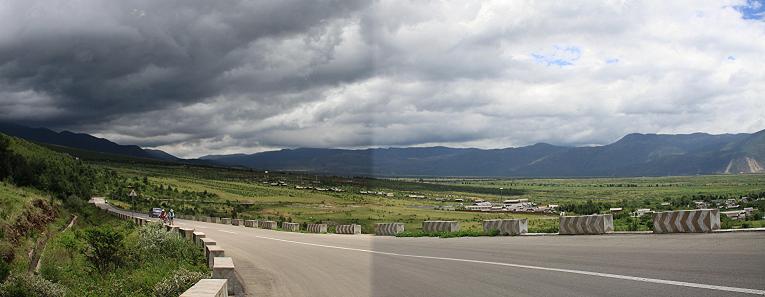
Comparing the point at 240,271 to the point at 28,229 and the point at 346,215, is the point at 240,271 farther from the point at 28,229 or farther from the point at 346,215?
the point at 346,215

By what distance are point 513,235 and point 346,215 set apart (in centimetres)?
6917

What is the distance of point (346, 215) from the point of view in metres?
97.1

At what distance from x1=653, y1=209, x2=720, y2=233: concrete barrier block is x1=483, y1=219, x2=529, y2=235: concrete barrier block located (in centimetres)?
792

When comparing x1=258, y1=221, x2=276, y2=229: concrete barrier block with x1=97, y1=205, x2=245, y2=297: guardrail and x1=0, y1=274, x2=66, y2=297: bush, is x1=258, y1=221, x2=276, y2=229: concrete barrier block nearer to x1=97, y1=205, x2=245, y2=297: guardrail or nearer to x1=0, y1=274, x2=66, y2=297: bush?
x1=0, y1=274, x2=66, y2=297: bush

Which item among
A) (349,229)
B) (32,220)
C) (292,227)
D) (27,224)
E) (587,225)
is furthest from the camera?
(292,227)

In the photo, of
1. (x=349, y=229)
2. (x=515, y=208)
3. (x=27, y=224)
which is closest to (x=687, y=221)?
(x=349, y=229)

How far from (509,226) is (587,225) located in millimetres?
5209

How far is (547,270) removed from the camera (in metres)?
13.6

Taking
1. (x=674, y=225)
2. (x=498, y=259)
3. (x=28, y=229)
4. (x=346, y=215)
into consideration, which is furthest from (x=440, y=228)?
(x=346, y=215)

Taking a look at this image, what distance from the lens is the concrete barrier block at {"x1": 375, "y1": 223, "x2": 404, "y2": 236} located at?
4016 cm

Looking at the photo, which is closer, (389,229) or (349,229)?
(389,229)

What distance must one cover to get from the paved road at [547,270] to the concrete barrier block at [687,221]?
966mm

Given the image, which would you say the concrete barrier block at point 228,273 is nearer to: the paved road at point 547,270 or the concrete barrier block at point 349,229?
the paved road at point 547,270

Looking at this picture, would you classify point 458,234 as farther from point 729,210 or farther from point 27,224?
point 27,224
